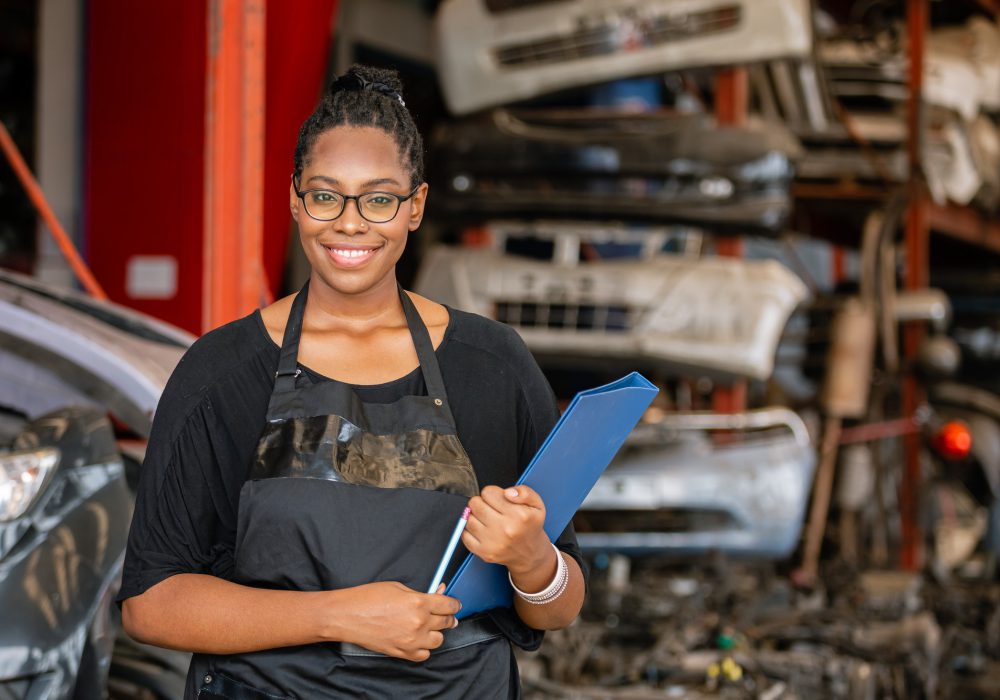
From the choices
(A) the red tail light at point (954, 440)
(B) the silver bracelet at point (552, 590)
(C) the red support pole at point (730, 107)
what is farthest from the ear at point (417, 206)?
(A) the red tail light at point (954, 440)

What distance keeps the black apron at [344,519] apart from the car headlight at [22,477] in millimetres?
867

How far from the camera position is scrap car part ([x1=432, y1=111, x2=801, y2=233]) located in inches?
232

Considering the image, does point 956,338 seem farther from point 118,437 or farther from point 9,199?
point 118,437

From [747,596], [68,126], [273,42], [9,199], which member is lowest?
[747,596]

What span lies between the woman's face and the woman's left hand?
35 cm

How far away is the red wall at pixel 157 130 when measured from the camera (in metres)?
6.38

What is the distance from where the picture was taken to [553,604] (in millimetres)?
1590

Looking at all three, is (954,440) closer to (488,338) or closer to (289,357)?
(488,338)

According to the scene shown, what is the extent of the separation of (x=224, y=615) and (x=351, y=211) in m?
0.52

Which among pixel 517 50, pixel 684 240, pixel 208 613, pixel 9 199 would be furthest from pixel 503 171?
pixel 208 613

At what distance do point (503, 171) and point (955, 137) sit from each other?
3.69m

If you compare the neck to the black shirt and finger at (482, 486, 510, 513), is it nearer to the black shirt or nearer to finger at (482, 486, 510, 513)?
the black shirt

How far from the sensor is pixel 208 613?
1.50 meters

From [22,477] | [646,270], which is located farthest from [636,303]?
[22,477]
